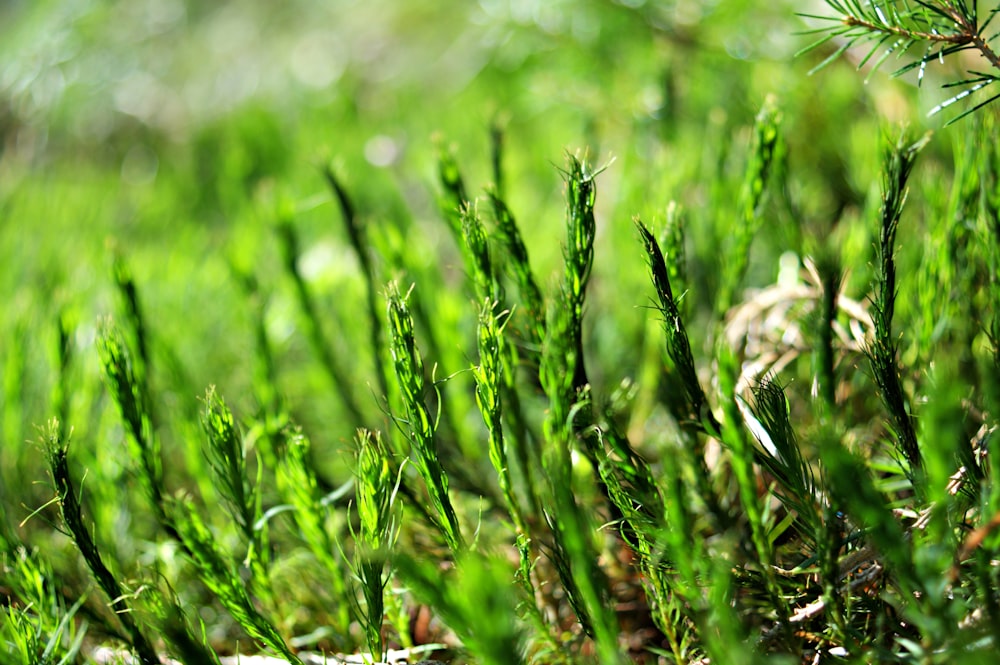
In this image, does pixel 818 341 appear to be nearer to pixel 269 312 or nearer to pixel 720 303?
pixel 720 303

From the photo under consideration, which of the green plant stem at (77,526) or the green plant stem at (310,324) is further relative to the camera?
the green plant stem at (310,324)

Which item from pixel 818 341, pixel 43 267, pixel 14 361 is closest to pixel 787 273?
pixel 818 341

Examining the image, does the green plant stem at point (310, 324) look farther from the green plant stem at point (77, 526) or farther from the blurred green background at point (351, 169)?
the green plant stem at point (77, 526)

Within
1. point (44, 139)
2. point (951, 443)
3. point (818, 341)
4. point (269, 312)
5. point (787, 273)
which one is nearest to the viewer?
point (951, 443)

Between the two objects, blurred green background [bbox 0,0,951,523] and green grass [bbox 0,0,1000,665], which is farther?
blurred green background [bbox 0,0,951,523]

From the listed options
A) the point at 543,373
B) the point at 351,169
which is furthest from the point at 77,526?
the point at 351,169

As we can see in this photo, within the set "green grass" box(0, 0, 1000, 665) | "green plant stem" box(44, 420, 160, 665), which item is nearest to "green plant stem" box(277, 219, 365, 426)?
"green grass" box(0, 0, 1000, 665)

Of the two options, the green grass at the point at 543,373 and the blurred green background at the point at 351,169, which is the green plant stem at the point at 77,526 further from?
the blurred green background at the point at 351,169

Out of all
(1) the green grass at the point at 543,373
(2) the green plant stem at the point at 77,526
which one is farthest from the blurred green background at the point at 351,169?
(2) the green plant stem at the point at 77,526

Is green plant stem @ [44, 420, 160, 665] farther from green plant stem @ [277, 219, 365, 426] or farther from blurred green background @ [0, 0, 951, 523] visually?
green plant stem @ [277, 219, 365, 426]
